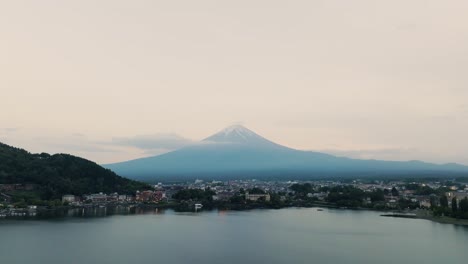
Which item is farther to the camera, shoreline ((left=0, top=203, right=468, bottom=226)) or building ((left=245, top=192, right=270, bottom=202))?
building ((left=245, top=192, right=270, bottom=202))

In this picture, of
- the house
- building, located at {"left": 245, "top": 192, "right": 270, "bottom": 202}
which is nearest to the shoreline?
building, located at {"left": 245, "top": 192, "right": 270, "bottom": 202}

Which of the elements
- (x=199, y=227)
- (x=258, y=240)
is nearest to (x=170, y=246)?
(x=258, y=240)

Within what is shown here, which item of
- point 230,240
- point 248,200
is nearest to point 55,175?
point 248,200

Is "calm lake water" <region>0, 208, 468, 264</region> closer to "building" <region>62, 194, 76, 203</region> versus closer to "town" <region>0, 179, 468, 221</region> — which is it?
"town" <region>0, 179, 468, 221</region>

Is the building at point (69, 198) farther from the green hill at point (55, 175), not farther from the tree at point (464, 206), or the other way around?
the tree at point (464, 206)

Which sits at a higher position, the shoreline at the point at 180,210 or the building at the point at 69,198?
the building at the point at 69,198

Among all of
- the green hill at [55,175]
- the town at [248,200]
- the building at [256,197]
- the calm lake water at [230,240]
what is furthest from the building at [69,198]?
the building at [256,197]
